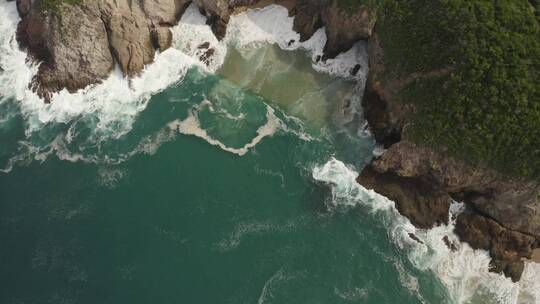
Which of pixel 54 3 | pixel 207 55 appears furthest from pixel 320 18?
pixel 54 3

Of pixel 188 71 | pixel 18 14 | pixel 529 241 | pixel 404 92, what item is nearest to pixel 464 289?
pixel 529 241

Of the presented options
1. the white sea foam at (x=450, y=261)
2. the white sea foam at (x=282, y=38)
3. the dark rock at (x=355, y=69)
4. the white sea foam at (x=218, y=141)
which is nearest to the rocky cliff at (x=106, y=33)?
the white sea foam at (x=282, y=38)

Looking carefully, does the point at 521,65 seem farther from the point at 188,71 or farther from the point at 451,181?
the point at 188,71

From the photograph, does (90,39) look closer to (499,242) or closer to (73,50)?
(73,50)

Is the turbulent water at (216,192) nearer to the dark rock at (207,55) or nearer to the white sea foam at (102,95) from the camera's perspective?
the white sea foam at (102,95)

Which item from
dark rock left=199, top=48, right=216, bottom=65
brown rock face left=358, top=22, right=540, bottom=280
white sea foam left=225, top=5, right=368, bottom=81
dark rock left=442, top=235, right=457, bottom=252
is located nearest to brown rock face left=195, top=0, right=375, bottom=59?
white sea foam left=225, top=5, right=368, bottom=81

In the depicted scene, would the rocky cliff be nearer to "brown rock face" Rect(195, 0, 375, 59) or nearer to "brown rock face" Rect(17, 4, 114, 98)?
"brown rock face" Rect(17, 4, 114, 98)
